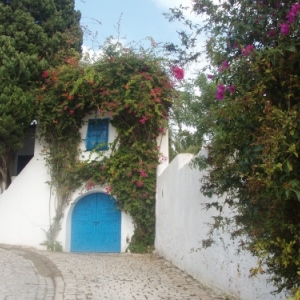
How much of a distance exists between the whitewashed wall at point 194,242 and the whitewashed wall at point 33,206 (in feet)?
6.95

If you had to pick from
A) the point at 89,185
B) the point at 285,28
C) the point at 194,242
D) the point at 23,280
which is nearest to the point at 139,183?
the point at 89,185

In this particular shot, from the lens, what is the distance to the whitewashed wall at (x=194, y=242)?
6887 mm

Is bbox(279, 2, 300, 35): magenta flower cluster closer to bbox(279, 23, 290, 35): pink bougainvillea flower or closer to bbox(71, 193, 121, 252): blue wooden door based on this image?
bbox(279, 23, 290, 35): pink bougainvillea flower

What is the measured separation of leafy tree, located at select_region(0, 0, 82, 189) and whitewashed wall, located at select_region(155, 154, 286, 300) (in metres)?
4.26

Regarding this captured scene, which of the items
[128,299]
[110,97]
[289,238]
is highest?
[110,97]

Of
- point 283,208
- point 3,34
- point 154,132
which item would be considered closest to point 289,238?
point 283,208

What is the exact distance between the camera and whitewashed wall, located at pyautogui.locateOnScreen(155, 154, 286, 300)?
6.89m

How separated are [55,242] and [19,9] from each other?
269 inches

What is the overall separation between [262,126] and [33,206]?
11.7m

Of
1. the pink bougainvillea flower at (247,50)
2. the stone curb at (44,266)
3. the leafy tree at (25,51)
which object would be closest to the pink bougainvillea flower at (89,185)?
the leafy tree at (25,51)

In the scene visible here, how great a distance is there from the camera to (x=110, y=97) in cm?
1315

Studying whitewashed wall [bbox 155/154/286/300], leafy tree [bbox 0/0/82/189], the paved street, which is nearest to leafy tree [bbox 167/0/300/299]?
whitewashed wall [bbox 155/154/286/300]

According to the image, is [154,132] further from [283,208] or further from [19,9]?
[283,208]

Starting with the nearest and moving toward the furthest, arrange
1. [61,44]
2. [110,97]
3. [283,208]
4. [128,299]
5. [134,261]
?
[283,208]
[128,299]
[134,261]
[110,97]
[61,44]
